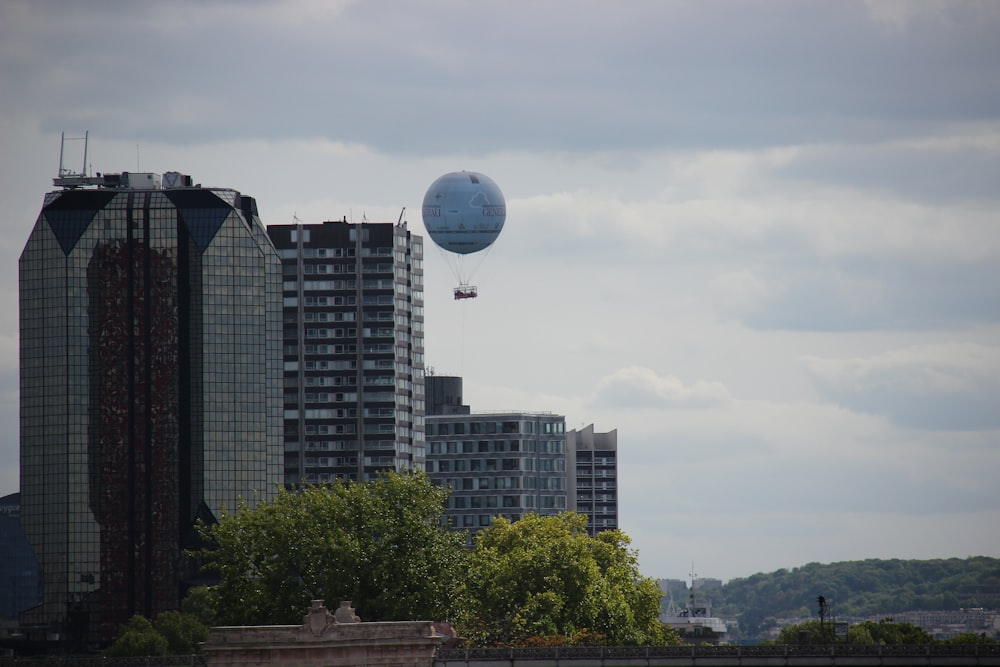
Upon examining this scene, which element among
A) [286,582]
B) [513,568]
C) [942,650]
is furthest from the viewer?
[513,568]

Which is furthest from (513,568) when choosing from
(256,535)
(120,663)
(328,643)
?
(328,643)

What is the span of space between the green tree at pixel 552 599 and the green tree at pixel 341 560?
1759cm

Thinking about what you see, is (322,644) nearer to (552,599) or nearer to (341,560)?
(341,560)

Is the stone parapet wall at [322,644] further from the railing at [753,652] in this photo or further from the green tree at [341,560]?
the green tree at [341,560]

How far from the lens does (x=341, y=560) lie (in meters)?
137

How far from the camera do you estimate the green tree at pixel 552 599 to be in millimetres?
166875

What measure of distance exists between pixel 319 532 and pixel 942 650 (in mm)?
44826

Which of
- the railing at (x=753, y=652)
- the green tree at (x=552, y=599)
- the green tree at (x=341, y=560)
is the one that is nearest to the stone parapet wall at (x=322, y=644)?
the railing at (x=753, y=652)

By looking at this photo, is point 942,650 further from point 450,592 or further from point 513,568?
point 513,568

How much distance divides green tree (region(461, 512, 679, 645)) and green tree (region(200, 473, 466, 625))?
693 inches

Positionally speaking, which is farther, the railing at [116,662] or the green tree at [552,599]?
the green tree at [552,599]

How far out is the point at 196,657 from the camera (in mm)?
125125

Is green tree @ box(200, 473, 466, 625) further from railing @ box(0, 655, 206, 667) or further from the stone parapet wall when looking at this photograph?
the stone parapet wall

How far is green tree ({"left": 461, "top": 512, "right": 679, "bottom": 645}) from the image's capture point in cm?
16688
